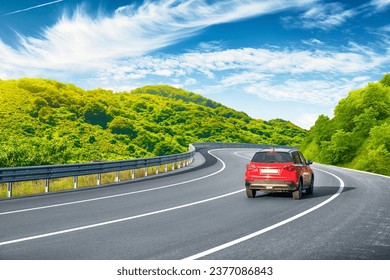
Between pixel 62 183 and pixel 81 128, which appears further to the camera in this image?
pixel 81 128

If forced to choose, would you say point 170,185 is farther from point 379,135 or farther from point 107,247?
point 379,135

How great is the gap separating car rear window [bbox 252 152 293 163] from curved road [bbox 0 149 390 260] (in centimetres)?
120

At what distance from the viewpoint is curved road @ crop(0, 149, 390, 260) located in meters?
7.58

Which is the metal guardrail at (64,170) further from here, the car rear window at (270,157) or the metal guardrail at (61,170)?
the car rear window at (270,157)

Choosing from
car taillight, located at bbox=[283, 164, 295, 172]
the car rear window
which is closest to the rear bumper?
car taillight, located at bbox=[283, 164, 295, 172]

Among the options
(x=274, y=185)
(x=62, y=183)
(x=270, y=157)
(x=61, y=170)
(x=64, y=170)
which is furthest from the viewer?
(x=62, y=183)

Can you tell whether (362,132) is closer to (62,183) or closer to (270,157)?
(62,183)

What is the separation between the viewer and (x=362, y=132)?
246 ft

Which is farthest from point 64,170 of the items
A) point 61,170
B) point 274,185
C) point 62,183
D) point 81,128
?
point 81,128

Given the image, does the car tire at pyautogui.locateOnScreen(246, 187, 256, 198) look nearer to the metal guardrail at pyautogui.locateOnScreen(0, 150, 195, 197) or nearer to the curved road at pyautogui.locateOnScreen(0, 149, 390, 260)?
the curved road at pyautogui.locateOnScreen(0, 149, 390, 260)

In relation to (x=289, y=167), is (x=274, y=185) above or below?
below

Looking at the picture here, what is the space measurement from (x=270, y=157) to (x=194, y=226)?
19.8 ft

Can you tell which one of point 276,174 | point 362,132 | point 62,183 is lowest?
point 62,183

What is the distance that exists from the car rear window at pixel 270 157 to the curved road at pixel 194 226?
3.95ft
